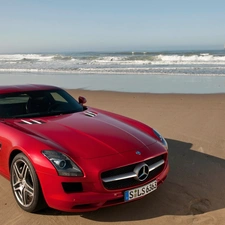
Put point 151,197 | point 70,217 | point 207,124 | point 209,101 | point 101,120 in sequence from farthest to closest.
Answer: point 209,101 → point 207,124 → point 101,120 → point 151,197 → point 70,217

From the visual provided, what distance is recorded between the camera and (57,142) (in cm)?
333

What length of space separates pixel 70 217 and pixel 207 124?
15.5ft

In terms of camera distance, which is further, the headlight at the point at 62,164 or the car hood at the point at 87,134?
the car hood at the point at 87,134

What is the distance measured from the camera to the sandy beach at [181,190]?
3248 mm

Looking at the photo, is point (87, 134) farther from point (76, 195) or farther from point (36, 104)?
point (36, 104)

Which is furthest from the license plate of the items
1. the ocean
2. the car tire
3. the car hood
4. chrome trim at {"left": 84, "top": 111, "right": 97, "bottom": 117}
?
the ocean

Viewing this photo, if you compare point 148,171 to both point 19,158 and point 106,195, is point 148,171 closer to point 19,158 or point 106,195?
point 106,195

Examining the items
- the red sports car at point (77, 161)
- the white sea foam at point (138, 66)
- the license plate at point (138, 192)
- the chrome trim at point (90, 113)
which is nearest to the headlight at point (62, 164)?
the red sports car at point (77, 161)

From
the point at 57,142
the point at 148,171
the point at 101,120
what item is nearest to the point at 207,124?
the point at 101,120

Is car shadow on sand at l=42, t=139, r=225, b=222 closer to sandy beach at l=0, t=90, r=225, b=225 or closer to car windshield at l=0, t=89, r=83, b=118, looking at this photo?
sandy beach at l=0, t=90, r=225, b=225

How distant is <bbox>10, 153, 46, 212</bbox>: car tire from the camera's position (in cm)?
314

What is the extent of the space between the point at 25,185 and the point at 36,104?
149cm

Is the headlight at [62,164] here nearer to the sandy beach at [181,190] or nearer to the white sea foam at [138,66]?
the sandy beach at [181,190]

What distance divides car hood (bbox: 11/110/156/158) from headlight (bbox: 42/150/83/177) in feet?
0.30
